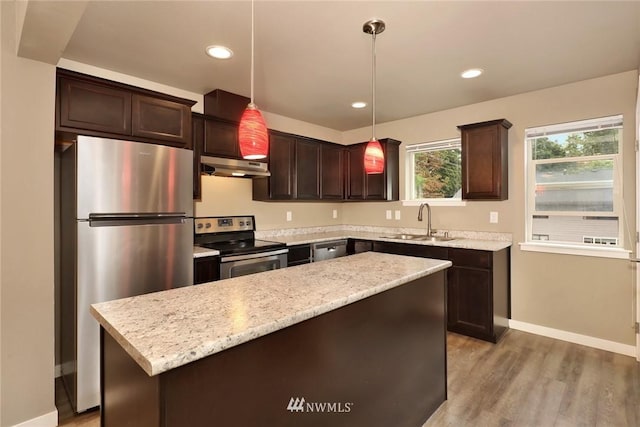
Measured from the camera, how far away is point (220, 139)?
123 inches

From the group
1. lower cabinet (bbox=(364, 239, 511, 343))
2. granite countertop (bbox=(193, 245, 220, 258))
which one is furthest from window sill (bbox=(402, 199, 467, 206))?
granite countertop (bbox=(193, 245, 220, 258))

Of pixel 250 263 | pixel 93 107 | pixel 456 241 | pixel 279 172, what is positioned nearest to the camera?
pixel 93 107

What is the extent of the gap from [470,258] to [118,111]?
Answer: 3291 mm

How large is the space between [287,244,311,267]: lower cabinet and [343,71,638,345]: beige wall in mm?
1689

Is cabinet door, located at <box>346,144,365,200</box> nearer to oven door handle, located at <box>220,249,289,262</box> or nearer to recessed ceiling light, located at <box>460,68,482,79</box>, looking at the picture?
oven door handle, located at <box>220,249,289,262</box>

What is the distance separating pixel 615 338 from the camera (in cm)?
285

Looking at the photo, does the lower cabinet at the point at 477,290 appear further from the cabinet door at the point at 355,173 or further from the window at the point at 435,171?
the cabinet door at the point at 355,173

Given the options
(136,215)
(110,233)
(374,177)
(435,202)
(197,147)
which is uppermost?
(197,147)

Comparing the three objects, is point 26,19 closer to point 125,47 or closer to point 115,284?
point 125,47

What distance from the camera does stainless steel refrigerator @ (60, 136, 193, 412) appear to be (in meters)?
2.04

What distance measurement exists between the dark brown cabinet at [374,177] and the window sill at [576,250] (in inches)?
64.7

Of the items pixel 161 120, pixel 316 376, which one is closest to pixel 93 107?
pixel 161 120

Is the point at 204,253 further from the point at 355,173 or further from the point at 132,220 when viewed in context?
the point at 355,173

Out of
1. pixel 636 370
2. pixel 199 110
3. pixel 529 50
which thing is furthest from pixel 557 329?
pixel 199 110
